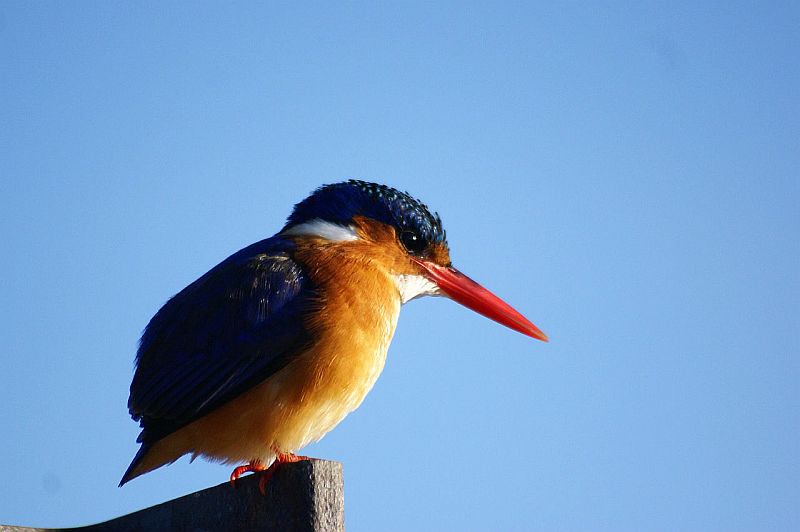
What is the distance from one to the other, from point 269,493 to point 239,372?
0.62 meters

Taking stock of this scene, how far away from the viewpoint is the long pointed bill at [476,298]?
395 cm

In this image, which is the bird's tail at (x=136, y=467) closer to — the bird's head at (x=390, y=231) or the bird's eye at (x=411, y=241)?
the bird's head at (x=390, y=231)

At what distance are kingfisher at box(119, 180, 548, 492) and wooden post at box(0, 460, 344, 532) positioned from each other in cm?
24

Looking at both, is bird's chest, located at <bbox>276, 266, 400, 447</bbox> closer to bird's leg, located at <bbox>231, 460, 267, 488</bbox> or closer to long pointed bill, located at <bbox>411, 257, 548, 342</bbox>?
bird's leg, located at <bbox>231, 460, 267, 488</bbox>

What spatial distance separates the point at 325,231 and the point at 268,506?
1537mm

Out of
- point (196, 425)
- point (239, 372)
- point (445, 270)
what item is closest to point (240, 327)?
point (239, 372)

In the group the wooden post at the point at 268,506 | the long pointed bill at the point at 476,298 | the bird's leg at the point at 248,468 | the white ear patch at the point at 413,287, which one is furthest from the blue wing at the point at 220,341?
the long pointed bill at the point at 476,298

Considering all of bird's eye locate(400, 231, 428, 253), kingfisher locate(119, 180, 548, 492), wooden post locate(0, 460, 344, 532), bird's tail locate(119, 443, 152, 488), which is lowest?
wooden post locate(0, 460, 344, 532)

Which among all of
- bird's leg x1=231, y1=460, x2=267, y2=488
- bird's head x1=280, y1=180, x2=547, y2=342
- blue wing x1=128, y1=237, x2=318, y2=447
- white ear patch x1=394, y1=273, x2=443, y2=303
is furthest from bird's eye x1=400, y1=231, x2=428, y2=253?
bird's leg x1=231, y1=460, x2=267, y2=488

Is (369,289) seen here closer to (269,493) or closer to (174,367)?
(174,367)

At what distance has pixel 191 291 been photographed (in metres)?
3.35

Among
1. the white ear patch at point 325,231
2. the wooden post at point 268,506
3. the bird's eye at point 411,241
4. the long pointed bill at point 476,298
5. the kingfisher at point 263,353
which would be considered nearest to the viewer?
the wooden post at point 268,506

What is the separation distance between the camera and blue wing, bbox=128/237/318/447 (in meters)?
2.94

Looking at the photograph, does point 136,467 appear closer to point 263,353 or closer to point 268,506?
point 263,353
